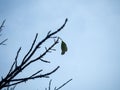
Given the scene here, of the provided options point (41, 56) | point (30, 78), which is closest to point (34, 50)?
point (41, 56)

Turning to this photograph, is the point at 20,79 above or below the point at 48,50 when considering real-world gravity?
below

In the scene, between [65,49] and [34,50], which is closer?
[34,50]

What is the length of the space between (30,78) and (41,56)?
315 mm

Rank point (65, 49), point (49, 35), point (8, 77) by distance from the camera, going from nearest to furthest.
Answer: point (49, 35), point (8, 77), point (65, 49)

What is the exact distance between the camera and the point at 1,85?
5.83 ft

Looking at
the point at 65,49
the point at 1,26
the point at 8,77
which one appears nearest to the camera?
the point at 8,77

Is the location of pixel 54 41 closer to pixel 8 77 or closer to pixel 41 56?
pixel 41 56

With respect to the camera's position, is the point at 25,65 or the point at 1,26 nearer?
the point at 25,65

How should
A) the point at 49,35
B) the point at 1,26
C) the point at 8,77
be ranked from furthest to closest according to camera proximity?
the point at 1,26 < the point at 8,77 < the point at 49,35

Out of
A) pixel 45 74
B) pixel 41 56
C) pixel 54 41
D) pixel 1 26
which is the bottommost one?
pixel 45 74

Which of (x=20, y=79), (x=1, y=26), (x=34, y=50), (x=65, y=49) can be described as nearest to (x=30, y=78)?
(x=20, y=79)

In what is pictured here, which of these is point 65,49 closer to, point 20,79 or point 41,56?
point 41,56

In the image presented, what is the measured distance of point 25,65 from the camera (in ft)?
5.74

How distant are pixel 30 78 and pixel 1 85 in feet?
1.08
